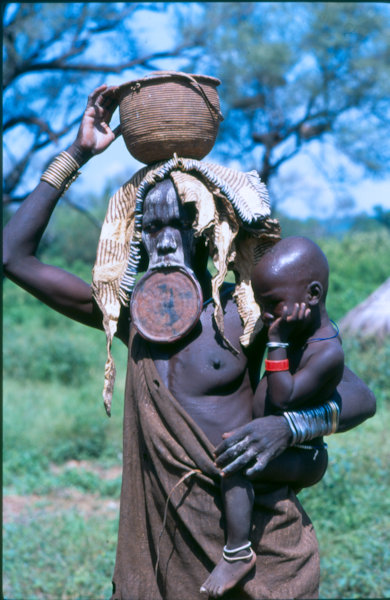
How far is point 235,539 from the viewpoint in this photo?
174cm

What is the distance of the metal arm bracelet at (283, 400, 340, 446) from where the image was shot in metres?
1.79

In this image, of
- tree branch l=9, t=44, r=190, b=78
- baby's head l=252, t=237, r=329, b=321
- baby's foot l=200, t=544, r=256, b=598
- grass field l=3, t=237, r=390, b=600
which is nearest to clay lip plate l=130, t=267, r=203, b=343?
baby's head l=252, t=237, r=329, b=321

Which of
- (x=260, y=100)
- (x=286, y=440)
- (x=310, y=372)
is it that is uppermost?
(x=260, y=100)

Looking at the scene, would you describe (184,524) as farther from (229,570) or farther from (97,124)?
(97,124)

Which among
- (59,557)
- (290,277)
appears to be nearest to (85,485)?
(59,557)

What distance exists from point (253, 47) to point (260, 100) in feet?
3.66

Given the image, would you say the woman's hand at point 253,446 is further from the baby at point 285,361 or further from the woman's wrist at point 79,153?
the woman's wrist at point 79,153

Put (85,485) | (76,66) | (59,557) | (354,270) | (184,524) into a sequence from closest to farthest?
(184,524), (59,557), (85,485), (76,66), (354,270)

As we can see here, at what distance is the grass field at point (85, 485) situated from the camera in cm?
368

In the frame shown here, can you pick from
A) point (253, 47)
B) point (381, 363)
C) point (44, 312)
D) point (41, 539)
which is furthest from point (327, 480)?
point (253, 47)

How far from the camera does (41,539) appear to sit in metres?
4.14

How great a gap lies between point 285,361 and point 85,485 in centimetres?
384

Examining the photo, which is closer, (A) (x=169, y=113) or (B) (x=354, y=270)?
(A) (x=169, y=113)

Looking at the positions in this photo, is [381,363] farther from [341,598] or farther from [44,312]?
[44,312]
